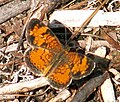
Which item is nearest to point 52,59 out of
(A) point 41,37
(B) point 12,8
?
(A) point 41,37

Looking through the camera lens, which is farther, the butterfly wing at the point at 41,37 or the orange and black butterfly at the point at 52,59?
the butterfly wing at the point at 41,37

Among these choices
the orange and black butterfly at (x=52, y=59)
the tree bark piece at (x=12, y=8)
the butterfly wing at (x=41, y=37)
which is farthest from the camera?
the tree bark piece at (x=12, y=8)

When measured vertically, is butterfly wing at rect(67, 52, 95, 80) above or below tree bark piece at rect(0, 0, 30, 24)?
below

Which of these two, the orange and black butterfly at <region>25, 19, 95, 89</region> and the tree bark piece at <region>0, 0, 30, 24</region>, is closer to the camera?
the orange and black butterfly at <region>25, 19, 95, 89</region>

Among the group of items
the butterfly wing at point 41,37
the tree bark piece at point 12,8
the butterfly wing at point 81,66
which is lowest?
the butterfly wing at point 81,66

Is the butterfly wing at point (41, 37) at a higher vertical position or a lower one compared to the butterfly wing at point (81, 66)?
higher

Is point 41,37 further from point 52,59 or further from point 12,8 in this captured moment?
point 12,8

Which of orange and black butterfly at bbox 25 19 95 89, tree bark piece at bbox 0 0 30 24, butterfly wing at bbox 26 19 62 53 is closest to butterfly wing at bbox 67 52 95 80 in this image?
orange and black butterfly at bbox 25 19 95 89

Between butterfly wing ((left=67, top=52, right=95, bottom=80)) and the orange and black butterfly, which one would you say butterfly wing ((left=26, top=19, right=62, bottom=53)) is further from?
butterfly wing ((left=67, top=52, right=95, bottom=80))

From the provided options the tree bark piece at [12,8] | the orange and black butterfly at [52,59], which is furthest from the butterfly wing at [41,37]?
the tree bark piece at [12,8]

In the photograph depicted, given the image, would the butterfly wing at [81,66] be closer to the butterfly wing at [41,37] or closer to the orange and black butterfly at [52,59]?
the orange and black butterfly at [52,59]

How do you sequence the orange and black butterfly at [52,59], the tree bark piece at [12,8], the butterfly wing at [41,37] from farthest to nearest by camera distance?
1. the tree bark piece at [12,8]
2. the butterfly wing at [41,37]
3. the orange and black butterfly at [52,59]

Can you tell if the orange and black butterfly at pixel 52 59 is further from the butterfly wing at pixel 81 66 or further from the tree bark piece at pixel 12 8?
the tree bark piece at pixel 12 8

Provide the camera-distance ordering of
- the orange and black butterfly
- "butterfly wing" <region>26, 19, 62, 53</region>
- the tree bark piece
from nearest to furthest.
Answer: the orange and black butterfly, "butterfly wing" <region>26, 19, 62, 53</region>, the tree bark piece
